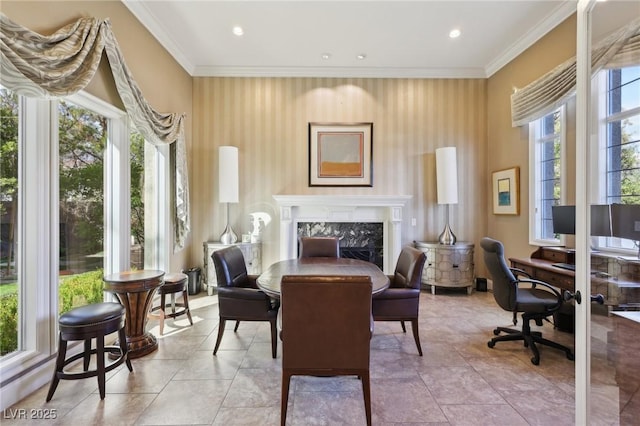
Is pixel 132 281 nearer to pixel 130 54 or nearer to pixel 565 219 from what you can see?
pixel 130 54

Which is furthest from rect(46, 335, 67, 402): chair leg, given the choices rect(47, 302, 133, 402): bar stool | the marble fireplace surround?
the marble fireplace surround

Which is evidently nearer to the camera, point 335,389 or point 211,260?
point 335,389

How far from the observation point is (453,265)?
423 centimetres

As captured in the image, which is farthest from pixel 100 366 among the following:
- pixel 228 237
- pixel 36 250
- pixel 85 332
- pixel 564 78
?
pixel 564 78

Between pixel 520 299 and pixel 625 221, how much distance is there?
1.08 metres

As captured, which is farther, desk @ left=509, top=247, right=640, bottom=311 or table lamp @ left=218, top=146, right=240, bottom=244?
table lamp @ left=218, top=146, right=240, bottom=244

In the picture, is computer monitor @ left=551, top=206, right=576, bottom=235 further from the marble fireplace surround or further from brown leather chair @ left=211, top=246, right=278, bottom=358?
brown leather chair @ left=211, top=246, right=278, bottom=358

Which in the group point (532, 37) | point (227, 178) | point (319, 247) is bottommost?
point (319, 247)

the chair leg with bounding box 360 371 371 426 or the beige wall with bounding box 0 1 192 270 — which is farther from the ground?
the beige wall with bounding box 0 1 192 270

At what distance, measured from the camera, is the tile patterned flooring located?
1.79m

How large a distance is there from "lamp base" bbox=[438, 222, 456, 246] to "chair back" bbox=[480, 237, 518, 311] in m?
1.68

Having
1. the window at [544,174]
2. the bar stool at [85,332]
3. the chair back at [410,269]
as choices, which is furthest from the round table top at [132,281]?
the window at [544,174]

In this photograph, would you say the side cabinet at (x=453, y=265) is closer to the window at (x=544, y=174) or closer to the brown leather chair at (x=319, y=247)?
the window at (x=544, y=174)

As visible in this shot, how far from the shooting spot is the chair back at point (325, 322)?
5.28 feet
